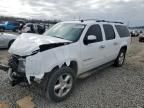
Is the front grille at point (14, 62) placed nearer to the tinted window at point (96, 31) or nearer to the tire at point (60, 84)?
the tire at point (60, 84)

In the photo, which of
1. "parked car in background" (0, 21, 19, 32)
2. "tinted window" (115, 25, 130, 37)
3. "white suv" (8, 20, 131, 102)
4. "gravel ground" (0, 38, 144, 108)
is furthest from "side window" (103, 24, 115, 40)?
"parked car in background" (0, 21, 19, 32)

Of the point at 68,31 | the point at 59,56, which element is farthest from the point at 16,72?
the point at 68,31

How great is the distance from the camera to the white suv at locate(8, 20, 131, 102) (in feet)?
12.4

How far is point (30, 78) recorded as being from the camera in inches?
150

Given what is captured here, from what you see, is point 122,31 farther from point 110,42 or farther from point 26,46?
point 26,46

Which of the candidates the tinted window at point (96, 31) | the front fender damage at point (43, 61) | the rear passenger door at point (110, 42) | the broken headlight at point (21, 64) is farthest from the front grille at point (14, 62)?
the rear passenger door at point (110, 42)

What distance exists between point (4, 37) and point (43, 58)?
789 centimetres

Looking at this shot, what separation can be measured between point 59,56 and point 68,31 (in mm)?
1295

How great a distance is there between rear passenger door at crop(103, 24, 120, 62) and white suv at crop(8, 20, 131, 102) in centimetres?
9

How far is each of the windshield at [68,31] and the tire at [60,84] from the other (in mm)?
933

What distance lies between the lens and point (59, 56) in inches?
160

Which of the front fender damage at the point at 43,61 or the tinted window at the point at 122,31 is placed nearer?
the front fender damage at the point at 43,61

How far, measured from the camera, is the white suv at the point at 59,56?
3781mm

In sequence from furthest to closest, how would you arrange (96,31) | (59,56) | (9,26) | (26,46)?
(9,26)
(96,31)
(59,56)
(26,46)
